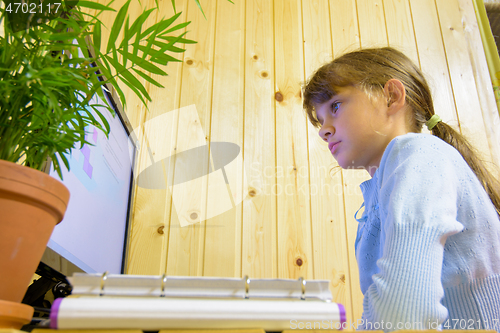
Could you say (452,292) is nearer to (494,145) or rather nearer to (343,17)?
(494,145)

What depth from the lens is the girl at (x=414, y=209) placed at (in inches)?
22.1

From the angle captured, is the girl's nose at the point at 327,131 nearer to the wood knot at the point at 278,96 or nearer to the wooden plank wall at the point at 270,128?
the wooden plank wall at the point at 270,128

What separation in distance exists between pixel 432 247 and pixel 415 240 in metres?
0.03

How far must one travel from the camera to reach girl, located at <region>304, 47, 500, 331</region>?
22.1 inches

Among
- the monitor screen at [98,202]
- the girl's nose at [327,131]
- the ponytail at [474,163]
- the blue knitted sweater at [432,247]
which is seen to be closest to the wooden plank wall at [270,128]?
the monitor screen at [98,202]

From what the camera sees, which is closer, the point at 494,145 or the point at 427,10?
the point at 494,145

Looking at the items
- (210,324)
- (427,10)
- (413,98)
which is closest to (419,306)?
(210,324)

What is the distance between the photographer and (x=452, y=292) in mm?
693

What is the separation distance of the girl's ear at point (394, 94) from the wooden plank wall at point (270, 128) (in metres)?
0.56

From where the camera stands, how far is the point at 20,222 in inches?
18.6

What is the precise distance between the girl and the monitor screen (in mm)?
547

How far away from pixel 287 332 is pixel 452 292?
0.45 metres

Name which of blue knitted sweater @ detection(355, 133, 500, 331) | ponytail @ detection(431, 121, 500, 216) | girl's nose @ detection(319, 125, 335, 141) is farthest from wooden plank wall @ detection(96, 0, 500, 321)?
blue knitted sweater @ detection(355, 133, 500, 331)

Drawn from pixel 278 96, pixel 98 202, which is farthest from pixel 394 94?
pixel 98 202
